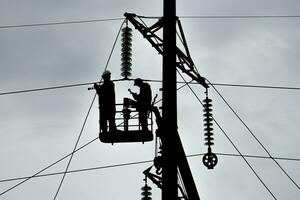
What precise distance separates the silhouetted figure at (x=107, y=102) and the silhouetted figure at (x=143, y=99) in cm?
82

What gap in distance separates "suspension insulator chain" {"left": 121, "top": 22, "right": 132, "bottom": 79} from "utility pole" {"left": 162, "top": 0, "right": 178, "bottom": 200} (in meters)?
2.27

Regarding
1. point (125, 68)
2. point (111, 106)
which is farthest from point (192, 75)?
point (111, 106)

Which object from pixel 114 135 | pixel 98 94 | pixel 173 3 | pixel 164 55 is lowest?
pixel 114 135

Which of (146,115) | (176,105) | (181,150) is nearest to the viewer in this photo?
(176,105)

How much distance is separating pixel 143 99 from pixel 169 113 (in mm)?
2773

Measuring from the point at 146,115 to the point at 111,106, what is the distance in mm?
1471

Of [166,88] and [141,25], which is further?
[141,25]

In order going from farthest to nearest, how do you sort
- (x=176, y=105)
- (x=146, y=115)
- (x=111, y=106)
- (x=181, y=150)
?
(x=111, y=106), (x=146, y=115), (x=181, y=150), (x=176, y=105)

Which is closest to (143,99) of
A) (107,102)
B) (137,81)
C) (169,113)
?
(137,81)

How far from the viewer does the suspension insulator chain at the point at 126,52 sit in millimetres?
13953

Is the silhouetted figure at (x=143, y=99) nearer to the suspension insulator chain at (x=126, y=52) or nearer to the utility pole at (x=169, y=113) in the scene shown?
the suspension insulator chain at (x=126, y=52)

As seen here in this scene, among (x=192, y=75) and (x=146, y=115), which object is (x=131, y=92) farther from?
(x=192, y=75)

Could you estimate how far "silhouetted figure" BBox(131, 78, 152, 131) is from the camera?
13438 millimetres

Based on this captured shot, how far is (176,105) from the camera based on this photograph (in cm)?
1126
